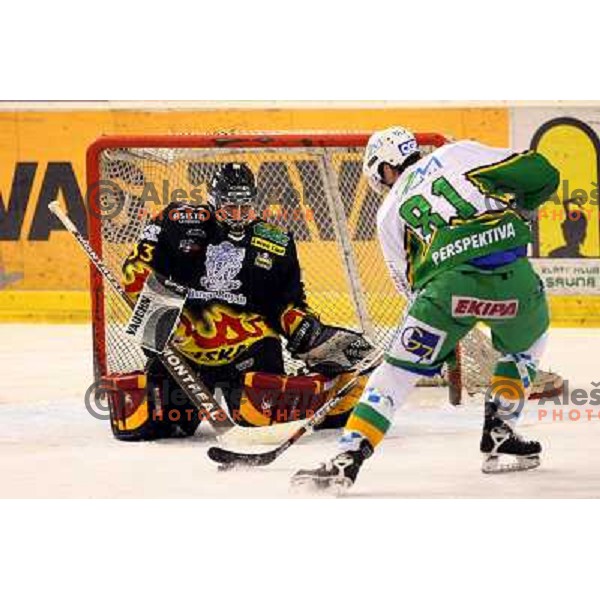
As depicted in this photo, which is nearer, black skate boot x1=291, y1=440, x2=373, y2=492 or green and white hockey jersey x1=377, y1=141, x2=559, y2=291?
black skate boot x1=291, y1=440, x2=373, y2=492

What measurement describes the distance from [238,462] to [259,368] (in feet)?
2.57

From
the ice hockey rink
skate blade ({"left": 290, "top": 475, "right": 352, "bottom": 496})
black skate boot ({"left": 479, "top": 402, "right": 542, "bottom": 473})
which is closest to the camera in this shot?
skate blade ({"left": 290, "top": 475, "right": 352, "bottom": 496})

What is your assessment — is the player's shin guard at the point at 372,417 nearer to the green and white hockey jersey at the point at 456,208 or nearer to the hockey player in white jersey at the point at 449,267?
the hockey player in white jersey at the point at 449,267

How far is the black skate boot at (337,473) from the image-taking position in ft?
21.7

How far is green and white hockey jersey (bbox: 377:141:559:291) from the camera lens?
6723mm

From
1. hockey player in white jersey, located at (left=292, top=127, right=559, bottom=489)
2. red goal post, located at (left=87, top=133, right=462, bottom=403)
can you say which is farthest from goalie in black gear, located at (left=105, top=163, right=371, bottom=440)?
hockey player in white jersey, located at (left=292, top=127, right=559, bottom=489)

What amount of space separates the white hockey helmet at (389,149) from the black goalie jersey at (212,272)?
42.4 inches

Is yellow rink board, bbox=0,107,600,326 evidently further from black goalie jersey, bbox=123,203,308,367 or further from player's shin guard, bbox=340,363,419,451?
player's shin guard, bbox=340,363,419,451

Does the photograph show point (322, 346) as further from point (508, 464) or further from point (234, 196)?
point (508, 464)

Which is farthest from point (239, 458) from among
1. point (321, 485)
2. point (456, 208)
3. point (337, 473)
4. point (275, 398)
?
point (456, 208)

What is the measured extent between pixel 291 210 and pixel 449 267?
11.2ft

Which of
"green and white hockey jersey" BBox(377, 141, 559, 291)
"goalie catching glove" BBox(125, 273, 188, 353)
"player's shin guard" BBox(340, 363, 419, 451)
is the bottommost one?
"goalie catching glove" BBox(125, 273, 188, 353)

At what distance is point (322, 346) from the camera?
320 inches

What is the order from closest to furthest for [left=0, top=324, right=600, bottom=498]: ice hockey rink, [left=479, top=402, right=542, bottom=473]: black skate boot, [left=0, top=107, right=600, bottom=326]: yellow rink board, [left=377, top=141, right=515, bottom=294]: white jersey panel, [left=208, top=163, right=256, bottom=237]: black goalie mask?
[left=377, top=141, right=515, bottom=294]: white jersey panel < [left=0, top=324, right=600, bottom=498]: ice hockey rink < [left=479, top=402, right=542, bottom=473]: black skate boot < [left=208, top=163, right=256, bottom=237]: black goalie mask < [left=0, top=107, right=600, bottom=326]: yellow rink board
